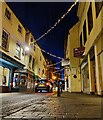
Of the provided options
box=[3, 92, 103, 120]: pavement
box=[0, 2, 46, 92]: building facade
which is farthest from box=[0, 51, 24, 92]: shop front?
box=[3, 92, 103, 120]: pavement

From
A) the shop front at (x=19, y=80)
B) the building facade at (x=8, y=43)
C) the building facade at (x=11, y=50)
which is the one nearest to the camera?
the building facade at (x=8, y=43)

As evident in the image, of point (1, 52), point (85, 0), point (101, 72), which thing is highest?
point (85, 0)

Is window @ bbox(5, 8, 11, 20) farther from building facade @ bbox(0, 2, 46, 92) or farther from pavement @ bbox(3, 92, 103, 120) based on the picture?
pavement @ bbox(3, 92, 103, 120)

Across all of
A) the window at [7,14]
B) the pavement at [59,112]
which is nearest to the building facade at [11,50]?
the window at [7,14]

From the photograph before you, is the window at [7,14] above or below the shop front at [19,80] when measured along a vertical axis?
above

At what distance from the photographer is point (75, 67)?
2766cm

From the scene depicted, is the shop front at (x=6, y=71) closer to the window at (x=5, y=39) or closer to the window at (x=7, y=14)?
the window at (x=5, y=39)

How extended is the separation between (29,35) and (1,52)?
516 inches

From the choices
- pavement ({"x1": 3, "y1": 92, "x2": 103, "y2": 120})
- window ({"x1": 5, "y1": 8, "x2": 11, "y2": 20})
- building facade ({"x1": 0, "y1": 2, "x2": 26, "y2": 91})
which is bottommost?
pavement ({"x1": 3, "y1": 92, "x2": 103, "y2": 120})

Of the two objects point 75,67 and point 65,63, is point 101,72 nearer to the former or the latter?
point 75,67

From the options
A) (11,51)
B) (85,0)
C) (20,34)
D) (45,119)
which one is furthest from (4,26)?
(45,119)

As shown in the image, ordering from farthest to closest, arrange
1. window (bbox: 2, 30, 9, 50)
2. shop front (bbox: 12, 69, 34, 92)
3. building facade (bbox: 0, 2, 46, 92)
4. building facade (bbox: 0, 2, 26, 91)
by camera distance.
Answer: shop front (bbox: 12, 69, 34, 92), window (bbox: 2, 30, 9, 50), building facade (bbox: 0, 2, 46, 92), building facade (bbox: 0, 2, 26, 91)

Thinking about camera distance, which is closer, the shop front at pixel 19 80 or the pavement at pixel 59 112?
the pavement at pixel 59 112

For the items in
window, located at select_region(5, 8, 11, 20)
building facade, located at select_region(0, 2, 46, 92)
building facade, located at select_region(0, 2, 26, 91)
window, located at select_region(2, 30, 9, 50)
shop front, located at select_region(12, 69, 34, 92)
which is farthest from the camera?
shop front, located at select_region(12, 69, 34, 92)
